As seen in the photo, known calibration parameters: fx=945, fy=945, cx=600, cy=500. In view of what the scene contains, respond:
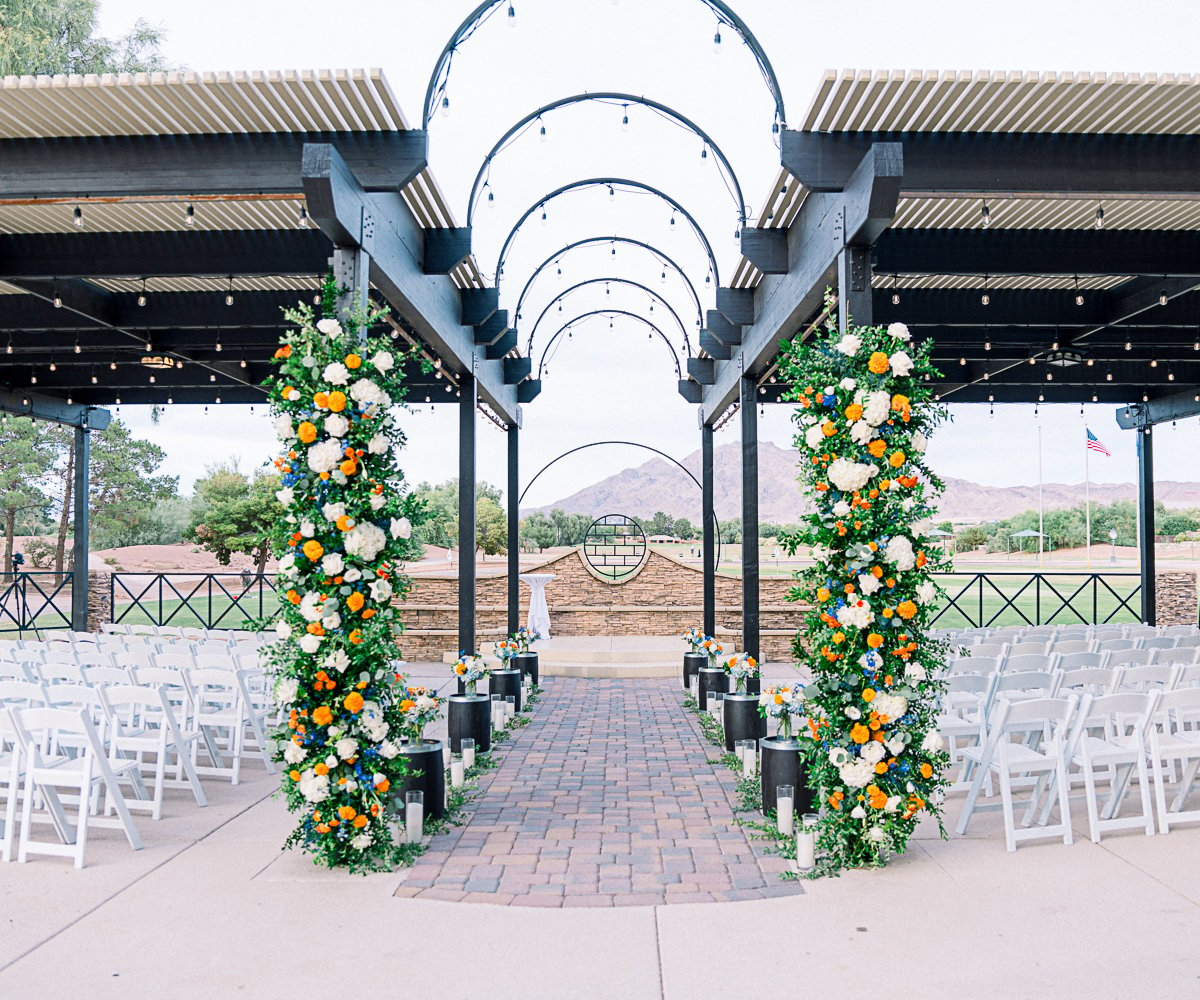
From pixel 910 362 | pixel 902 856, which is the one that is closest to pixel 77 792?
pixel 902 856

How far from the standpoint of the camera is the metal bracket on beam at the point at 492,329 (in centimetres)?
1045

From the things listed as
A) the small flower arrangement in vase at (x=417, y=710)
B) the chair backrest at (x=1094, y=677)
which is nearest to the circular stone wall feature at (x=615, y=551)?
the chair backrest at (x=1094, y=677)

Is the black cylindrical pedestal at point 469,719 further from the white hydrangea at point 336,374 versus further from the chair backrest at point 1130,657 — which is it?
the chair backrest at point 1130,657

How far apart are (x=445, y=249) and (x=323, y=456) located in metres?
3.77

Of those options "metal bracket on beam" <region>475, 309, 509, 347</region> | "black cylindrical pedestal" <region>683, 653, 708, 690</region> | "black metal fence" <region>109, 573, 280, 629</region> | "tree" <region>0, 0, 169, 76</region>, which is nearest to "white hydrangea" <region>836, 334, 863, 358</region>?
"metal bracket on beam" <region>475, 309, 509, 347</region>

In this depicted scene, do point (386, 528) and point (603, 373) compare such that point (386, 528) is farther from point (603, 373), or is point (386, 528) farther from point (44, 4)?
point (603, 373)

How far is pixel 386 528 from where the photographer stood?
4930mm

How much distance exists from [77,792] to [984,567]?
53.5 metres

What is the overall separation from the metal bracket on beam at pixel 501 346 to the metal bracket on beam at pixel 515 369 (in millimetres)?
1363

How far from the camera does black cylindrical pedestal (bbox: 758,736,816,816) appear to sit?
5374 mm

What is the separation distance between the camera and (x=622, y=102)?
7457mm

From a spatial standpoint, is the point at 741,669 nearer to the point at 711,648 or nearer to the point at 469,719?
the point at 711,648

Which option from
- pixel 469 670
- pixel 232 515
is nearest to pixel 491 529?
pixel 232 515

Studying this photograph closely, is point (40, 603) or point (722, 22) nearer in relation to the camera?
point (722, 22)
